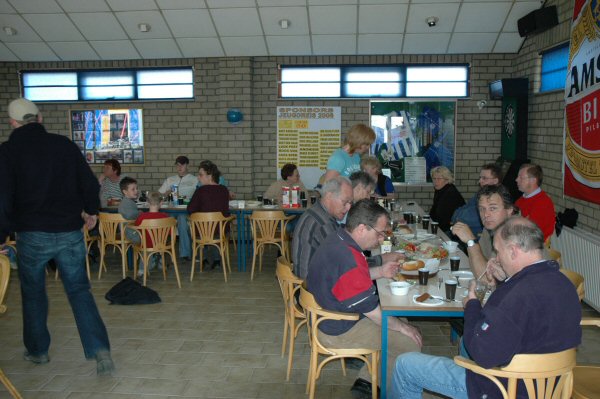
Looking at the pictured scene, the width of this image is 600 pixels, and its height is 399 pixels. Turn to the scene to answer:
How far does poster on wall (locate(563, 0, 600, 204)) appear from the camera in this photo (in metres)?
5.01

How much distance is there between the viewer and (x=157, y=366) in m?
4.03

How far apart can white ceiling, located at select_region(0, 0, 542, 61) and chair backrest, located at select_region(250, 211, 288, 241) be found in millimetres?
2868

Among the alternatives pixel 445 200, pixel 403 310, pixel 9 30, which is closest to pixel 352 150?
pixel 445 200

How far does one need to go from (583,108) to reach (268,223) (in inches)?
145

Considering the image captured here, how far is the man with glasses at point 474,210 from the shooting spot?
5.34 metres

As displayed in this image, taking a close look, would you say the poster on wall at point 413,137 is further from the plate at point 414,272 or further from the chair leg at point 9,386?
the chair leg at point 9,386

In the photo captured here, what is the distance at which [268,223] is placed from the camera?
6539 mm

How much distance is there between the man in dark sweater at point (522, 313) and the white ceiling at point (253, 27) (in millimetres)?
5390

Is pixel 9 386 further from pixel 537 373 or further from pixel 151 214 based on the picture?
pixel 151 214

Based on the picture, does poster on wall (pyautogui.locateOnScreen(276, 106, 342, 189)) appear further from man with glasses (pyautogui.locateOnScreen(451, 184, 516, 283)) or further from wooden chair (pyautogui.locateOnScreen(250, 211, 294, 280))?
man with glasses (pyautogui.locateOnScreen(451, 184, 516, 283))

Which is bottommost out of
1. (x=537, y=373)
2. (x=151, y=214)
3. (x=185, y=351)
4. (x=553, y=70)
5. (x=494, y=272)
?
(x=185, y=351)

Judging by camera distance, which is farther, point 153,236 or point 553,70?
point 553,70

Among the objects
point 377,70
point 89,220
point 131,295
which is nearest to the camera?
point 89,220

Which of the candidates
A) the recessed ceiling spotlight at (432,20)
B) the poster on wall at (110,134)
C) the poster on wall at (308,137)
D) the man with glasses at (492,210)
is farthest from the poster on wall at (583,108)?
the poster on wall at (110,134)
